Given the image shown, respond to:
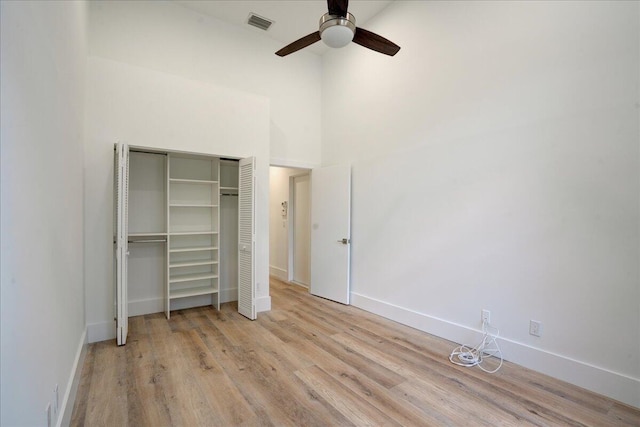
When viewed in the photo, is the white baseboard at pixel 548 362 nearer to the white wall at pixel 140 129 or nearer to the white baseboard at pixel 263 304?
the white baseboard at pixel 263 304

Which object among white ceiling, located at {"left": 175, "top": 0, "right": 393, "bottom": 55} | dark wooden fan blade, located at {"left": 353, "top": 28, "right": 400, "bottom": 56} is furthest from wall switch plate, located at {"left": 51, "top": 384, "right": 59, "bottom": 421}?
white ceiling, located at {"left": 175, "top": 0, "right": 393, "bottom": 55}

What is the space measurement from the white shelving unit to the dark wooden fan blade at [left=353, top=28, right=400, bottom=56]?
2539 mm

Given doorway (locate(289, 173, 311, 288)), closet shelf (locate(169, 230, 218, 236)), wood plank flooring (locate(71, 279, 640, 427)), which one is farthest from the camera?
doorway (locate(289, 173, 311, 288))

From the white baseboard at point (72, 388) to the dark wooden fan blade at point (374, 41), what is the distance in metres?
3.48

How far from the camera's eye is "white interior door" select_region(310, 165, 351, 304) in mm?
4742

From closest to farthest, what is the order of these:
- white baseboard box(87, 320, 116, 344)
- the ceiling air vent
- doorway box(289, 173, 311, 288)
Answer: white baseboard box(87, 320, 116, 344) → the ceiling air vent → doorway box(289, 173, 311, 288)

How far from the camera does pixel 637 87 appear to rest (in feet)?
7.48

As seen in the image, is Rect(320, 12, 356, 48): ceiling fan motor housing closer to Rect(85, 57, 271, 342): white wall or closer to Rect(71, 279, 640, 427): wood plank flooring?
Rect(85, 57, 271, 342): white wall

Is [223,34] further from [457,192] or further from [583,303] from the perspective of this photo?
[583,303]

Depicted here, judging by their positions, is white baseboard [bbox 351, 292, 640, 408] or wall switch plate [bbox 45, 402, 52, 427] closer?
wall switch plate [bbox 45, 402, 52, 427]

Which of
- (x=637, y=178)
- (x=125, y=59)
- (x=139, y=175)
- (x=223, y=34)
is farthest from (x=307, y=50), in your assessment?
(x=637, y=178)

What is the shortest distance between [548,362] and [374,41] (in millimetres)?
3245

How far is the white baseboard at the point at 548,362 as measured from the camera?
2305mm

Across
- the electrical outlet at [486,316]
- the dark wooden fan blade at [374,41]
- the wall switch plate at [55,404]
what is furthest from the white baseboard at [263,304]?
the dark wooden fan blade at [374,41]
